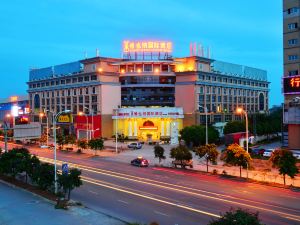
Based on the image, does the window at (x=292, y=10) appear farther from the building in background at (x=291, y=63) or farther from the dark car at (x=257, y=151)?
the dark car at (x=257, y=151)

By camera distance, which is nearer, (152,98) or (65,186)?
(65,186)

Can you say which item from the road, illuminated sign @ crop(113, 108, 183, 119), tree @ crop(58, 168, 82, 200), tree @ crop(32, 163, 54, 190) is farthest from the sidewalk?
illuminated sign @ crop(113, 108, 183, 119)

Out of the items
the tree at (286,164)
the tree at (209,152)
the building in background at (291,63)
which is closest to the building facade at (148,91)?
the building in background at (291,63)

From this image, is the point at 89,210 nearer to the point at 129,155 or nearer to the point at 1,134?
the point at 129,155

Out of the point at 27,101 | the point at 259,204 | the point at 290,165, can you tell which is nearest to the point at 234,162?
the point at 290,165

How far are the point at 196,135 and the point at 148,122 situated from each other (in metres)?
24.9

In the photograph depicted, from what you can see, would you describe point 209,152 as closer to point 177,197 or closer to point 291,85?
point 177,197

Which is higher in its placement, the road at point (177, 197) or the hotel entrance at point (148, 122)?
the hotel entrance at point (148, 122)

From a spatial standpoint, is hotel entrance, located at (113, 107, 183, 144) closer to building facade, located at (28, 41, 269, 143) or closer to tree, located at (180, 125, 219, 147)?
building facade, located at (28, 41, 269, 143)

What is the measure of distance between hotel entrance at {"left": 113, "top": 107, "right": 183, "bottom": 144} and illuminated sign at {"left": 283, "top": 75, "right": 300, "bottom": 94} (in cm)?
4087

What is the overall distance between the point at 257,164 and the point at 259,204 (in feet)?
77.7

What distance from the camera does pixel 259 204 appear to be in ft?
112

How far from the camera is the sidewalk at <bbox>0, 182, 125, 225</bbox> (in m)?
29.5

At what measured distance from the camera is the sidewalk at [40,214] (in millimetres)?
29500
